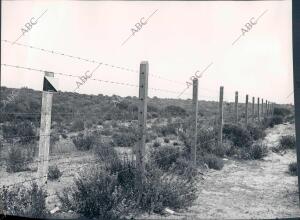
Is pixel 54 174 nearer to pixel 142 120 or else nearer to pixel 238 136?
pixel 142 120

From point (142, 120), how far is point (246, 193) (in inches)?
118

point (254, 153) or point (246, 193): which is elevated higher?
point (254, 153)

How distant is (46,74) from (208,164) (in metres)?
6.11

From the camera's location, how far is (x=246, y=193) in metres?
7.40

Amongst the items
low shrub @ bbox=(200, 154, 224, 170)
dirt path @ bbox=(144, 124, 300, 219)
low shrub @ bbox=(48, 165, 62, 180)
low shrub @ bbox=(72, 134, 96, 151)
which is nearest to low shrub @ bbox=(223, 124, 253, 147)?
dirt path @ bbox=(144, 124, 300, 219)

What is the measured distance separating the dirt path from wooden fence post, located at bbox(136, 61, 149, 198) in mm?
711

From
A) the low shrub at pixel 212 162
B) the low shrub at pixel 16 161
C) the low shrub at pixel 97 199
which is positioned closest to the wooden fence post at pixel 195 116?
the low shrub at pixel 212 162

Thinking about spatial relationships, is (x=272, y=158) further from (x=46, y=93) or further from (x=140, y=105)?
(x=46, y=93)

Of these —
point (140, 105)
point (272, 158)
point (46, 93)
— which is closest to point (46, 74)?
point (46, 93)

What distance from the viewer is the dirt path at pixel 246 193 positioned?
591 cm

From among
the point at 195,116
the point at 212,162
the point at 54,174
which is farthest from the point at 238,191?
the point at 54,174

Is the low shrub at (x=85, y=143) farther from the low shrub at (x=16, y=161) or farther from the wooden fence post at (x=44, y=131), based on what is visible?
the wooden fence post at (x=44, y=131)

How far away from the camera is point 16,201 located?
5.14 meters

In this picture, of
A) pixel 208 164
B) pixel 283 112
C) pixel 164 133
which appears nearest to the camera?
pixel 208 164
